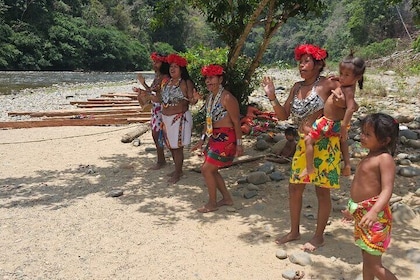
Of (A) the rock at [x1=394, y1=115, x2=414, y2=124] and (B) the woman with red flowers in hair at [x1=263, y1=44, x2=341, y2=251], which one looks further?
(A) the rock at [x1=394, y1=115, x2=414, y2=124]

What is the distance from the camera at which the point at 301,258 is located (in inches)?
145

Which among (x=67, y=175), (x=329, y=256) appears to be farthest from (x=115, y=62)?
(x=329, y=256)

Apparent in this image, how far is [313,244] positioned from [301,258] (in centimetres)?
29

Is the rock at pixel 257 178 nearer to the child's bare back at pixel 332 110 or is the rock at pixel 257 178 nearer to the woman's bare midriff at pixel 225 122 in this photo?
the woman's bare midriff at pixel 225 122

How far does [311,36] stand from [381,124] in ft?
230

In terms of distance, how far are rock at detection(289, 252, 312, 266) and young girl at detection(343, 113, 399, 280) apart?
2.63 feet

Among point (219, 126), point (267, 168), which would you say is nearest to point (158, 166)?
point (267, 168)

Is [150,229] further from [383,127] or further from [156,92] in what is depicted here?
[383,127]

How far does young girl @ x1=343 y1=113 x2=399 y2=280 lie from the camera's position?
2.72 meters

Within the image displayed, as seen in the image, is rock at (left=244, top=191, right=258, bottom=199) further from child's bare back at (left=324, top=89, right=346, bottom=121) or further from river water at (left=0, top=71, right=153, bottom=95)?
river water at (left=0, top=71, right=153, bottom=95)

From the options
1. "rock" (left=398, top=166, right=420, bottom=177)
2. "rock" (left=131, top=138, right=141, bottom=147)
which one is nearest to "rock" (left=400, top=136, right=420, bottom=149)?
"rock" (left=398, top=166, right=420, bottom=177)

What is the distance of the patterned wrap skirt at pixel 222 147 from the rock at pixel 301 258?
1345mm

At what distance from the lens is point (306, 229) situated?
14.4 feet

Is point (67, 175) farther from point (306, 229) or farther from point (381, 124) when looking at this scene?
point (381, 124)
